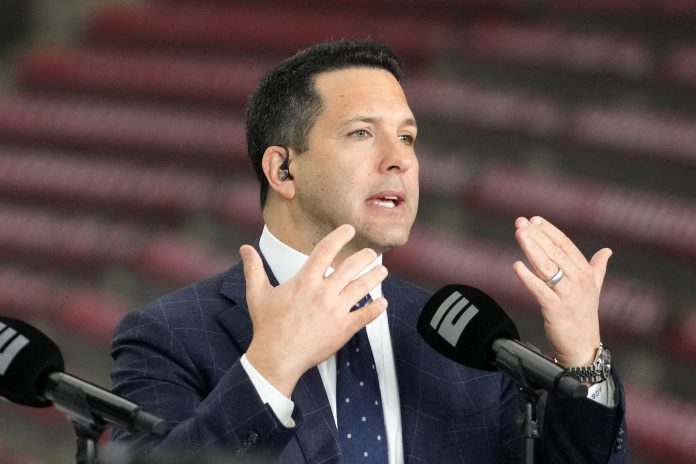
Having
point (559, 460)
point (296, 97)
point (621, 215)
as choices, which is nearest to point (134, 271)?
point (621, 215)

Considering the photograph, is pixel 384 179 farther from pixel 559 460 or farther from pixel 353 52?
pixel 559 460

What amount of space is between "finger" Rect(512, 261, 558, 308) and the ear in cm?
29

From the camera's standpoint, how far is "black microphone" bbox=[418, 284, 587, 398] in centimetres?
97

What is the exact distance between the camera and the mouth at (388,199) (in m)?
1.25

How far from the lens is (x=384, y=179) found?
1.25 metres

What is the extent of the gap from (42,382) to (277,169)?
0.44 metres

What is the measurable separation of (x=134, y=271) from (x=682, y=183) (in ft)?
4.73

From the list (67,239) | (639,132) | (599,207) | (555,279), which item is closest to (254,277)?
(555,279)

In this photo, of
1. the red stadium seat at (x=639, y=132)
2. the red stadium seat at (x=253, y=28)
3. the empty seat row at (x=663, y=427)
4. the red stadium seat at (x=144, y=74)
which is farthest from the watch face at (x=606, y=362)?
the red stadium seat at (x=144, y=74)

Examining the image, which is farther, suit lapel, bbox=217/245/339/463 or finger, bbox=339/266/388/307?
suit lapel, bbox=217/245/339/463

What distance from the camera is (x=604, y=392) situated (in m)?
1.16

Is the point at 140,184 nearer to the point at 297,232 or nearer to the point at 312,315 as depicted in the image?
the point at 297,232

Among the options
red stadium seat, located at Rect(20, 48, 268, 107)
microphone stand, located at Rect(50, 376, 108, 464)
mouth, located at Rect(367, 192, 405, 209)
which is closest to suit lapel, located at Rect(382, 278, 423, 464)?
mouth, located at Rect(367, 192, 405, 209)

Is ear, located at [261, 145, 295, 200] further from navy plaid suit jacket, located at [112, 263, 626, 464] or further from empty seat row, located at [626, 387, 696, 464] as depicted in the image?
empty seat row, located at [626, 387, 696, 464]
